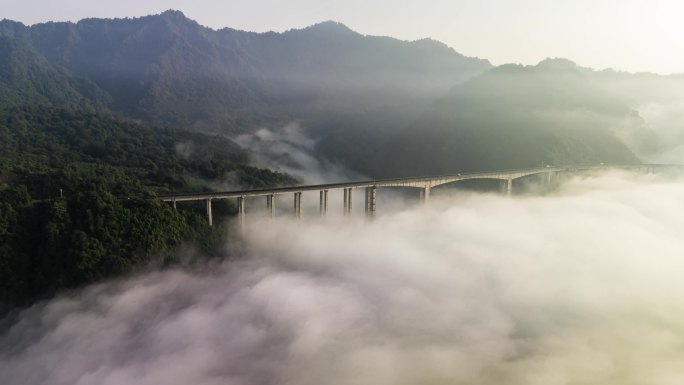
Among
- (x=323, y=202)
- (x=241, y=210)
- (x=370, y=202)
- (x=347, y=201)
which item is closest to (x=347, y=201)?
(x=347, y=201)

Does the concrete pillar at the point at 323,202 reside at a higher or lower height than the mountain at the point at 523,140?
lower

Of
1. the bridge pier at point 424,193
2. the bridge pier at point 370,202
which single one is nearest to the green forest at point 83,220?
the bridge pier at point 370,202

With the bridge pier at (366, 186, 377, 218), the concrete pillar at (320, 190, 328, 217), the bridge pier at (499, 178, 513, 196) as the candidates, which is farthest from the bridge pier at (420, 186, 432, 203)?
the bridge pier at (499, 178, 513, 196)

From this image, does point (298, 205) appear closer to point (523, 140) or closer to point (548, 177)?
point (548, 177)

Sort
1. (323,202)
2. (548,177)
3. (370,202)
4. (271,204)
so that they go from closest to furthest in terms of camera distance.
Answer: (271,204) < (323,202) < (370,202) < (548,177)

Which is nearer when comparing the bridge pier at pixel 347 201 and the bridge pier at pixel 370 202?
the bridge pier at pixel 347 201

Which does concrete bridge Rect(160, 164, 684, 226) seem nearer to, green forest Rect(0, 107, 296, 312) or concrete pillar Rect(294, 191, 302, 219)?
concrete pillar Rect(294, 191, 302, 219)

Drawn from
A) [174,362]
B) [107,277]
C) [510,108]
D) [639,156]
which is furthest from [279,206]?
[639,156]

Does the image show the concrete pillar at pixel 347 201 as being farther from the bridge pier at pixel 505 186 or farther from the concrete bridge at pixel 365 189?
the bridge pier at pixel 505 186

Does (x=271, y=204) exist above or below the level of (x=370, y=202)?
above

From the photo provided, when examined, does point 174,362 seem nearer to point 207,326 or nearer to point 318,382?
point 207,326

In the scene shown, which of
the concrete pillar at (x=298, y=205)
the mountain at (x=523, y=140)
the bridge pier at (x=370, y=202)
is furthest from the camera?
the mountain at (x=523, y=140)
